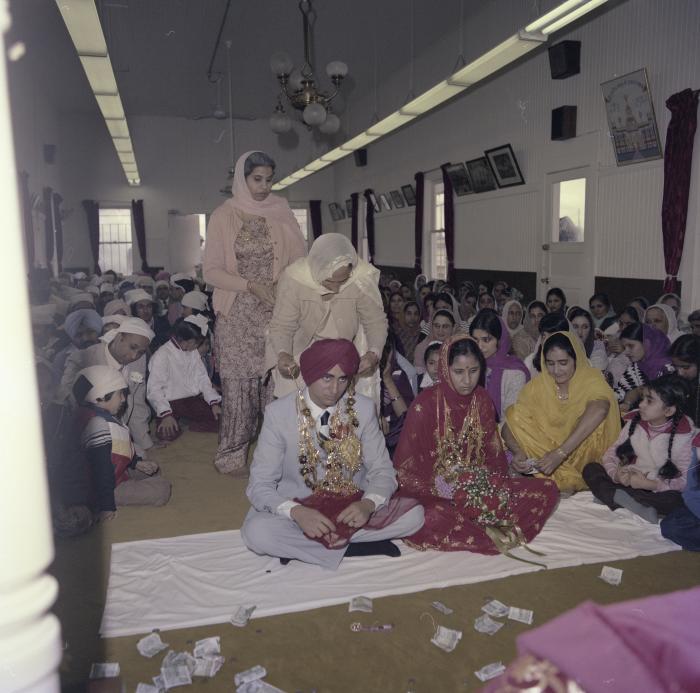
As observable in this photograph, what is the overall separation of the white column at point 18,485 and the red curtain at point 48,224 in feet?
40.0

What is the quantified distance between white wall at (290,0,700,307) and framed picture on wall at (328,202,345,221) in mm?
4366

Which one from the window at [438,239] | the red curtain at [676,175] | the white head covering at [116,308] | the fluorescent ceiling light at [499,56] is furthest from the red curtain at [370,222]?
the fluorescent ceiling light at [499,56]

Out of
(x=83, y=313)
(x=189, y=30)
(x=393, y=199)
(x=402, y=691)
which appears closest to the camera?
(x=402, y=691)

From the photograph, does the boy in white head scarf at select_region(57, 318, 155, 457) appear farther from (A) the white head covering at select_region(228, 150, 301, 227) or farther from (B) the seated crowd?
(A) the white head covering at select_region(228, 150, 301, 227)

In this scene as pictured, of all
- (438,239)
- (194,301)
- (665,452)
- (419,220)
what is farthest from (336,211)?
(665,452)

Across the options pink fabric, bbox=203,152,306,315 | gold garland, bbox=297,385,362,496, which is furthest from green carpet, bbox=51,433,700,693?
pink fabric, bbox=203,152,306,315

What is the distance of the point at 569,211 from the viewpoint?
7.73 meters

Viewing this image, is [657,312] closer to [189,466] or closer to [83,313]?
[189,466]

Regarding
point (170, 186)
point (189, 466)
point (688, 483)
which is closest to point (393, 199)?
point (170, 186)

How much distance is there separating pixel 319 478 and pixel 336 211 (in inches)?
545

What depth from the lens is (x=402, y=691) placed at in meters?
1.89

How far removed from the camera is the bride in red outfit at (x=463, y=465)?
283 cm

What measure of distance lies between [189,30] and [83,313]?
5.45 metres

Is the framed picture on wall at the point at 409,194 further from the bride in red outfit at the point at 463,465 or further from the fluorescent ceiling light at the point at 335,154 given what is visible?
the bride in red outfit at the point at 463,465
